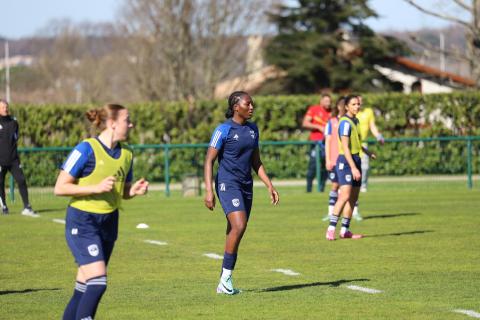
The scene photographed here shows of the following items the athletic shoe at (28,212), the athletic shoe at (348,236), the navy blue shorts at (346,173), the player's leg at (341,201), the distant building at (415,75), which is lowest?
the athletic shoe at (348,236)

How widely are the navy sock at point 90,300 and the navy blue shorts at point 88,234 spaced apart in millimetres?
190

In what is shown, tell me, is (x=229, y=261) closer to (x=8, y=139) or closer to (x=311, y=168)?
(x=8, y=139)

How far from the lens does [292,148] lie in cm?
3094

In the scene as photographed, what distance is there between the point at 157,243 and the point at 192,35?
37.4m

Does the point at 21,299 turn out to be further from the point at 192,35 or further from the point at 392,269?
the point at 192,35

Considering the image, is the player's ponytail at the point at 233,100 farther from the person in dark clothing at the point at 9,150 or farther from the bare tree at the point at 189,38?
the bare tree at the point at 189,38

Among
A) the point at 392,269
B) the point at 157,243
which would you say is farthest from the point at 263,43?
the point at 392,269

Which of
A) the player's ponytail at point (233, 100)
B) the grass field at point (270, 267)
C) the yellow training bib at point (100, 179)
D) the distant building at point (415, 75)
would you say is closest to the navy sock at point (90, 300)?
the yellow training bib at point (100, 179)

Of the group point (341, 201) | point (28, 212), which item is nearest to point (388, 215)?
point (341, 201)

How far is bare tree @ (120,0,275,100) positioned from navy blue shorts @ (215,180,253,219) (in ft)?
133

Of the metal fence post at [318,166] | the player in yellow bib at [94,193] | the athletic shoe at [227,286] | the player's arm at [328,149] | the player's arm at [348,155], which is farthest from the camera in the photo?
the metal fence post at [318,166]

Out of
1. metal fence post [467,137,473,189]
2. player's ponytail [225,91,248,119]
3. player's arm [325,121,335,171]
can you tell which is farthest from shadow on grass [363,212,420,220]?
player's ponytail [225,91,248,119]

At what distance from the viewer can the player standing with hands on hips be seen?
1158 centimetres

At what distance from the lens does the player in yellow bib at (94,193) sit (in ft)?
27.5
